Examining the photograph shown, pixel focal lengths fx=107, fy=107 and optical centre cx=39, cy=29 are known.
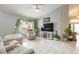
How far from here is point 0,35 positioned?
4.49 ft

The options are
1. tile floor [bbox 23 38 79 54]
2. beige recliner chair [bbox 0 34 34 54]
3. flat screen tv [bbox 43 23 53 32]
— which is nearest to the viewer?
beige recliner chair [bbox 0 34 34 54]

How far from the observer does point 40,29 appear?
1.65m

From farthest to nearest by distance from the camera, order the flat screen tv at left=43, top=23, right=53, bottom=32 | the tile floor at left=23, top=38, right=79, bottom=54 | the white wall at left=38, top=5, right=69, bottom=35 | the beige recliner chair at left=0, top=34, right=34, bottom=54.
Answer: the flat screen tv at left=43, top=23, right=53, bottom=32 → the white wall at left=38, top=5, right=69, bottom=35 → the tile floor at left=23, top=38, right=79, bottom=54 → the beige recliner chair at left=0, top=34, right=34, bottom=54

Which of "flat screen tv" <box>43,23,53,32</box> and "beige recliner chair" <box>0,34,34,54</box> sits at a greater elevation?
"flat screen tv" <box>43,23,53,32</box>

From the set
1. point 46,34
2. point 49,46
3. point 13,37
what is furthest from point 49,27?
point 13,37

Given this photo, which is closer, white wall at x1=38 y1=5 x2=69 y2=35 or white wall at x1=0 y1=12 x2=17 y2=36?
white wall at x1=0 y1=12 x2=17 y2=36

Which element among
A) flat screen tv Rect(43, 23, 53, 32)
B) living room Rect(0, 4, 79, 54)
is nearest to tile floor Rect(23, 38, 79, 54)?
living room Rect(0, 4, 79, 54)

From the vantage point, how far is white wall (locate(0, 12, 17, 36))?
55.9 inches

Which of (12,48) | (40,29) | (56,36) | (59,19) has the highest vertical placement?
(59,19)

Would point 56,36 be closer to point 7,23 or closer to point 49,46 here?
point 49,46

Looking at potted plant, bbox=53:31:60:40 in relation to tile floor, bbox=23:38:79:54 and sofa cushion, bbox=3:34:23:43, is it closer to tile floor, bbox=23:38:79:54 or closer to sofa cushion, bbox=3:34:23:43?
tile floor, bbox=23:38:79:54

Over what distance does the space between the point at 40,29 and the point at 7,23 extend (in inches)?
19.6

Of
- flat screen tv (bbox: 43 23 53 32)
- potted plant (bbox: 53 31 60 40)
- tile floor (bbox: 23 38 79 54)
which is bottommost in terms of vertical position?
tile floor (bbox: 23 38 79 54)
